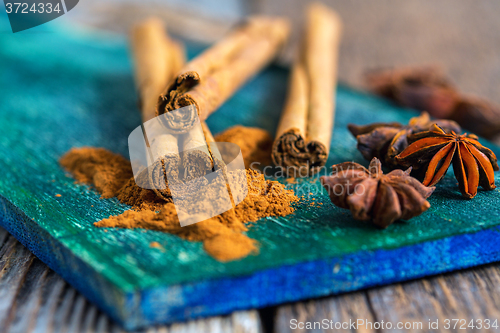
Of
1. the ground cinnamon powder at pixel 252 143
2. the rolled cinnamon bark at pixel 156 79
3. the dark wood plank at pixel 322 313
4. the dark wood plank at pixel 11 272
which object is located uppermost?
the rolled cinnamon bark at pixel 156 79

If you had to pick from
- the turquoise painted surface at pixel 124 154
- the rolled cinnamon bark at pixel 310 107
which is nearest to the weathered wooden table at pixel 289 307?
the turquoise painted surface at pixel 124 154

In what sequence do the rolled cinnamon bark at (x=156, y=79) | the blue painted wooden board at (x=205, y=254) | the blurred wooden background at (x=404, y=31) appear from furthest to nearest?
the blurred wooden background at (x=404, y=31), the rolled cinnamon bark at (x=156, y=79), the blue painted wooden board at (x=205, y=254)

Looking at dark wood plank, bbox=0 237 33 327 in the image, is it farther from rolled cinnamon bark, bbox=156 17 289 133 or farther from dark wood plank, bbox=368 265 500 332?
dark wood plank, bbox=368 265 500 332

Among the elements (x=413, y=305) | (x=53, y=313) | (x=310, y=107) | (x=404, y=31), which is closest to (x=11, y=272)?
(x=53, y=313)

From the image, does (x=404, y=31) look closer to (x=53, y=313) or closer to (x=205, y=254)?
(x=205, y=254)

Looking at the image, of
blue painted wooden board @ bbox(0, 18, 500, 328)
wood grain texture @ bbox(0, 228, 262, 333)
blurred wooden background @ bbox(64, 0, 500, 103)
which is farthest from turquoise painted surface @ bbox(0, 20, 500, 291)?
blurred wooden background @ bbox(64, 0, 500, 103)

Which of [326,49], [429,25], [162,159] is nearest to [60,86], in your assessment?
[162,159]

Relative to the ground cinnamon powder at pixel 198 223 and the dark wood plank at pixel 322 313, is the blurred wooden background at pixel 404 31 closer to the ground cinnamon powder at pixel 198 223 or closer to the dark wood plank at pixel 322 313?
the ground cinnamon powder at pixel 198 223
